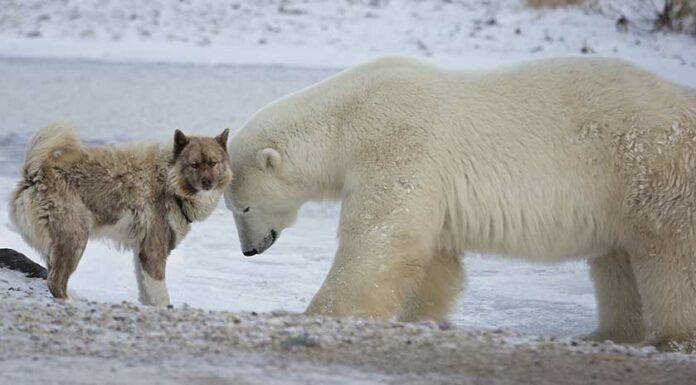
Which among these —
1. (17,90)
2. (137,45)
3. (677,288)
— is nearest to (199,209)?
(677,288)

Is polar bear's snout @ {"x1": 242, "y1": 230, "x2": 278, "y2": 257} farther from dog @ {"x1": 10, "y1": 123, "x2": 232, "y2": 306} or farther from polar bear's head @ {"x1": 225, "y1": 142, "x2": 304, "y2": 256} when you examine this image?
dog @ {"x1": 10, "y1": 123, "x2": 232, "y2": 306}

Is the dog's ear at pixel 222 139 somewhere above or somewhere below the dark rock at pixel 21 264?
above

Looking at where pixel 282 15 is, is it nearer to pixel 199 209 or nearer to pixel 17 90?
pixel 17 90

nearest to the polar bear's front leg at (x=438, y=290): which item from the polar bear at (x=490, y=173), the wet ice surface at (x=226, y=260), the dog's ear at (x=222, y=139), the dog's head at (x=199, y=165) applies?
the polar bear at (x=490, y=173)

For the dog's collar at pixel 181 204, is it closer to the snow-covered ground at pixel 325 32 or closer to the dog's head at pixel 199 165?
the dog's head at pixel 199 165

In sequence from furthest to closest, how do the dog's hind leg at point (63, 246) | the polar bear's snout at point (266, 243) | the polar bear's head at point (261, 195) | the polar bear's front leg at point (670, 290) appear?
the polar bear's snout at point (266, 243) → the polar bear's head at point (261, 195) → the dog's hind leg at point (63, 246) → the polar bear's front leg at point (670, 290)

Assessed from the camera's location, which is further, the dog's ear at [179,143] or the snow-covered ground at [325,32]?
the snow-covered ground at [325,32]

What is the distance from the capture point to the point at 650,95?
249 inches

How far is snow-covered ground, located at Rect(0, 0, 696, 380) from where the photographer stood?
812 centimetres

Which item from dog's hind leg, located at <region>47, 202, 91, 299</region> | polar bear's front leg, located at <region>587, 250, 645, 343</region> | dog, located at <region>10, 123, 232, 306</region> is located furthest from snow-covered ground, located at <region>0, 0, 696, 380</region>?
dog's hind leg, located at <region>47, 202, 91, 299</region>

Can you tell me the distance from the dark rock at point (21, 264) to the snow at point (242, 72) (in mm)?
261

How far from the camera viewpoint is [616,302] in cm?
689

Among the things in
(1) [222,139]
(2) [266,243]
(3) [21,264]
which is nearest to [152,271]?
(2) [266,243]

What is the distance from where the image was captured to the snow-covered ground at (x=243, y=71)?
8125mm
